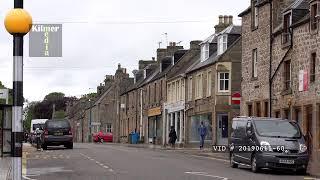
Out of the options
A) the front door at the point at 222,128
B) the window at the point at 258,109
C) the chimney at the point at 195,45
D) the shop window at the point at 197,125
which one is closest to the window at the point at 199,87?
the shop window at the point at 197,125

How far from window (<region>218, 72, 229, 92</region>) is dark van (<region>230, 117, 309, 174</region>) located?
24100 millimetres

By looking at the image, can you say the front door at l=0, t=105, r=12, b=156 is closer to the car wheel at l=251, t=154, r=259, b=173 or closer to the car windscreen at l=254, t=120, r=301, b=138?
the car wheel at l=251, t=154, r=259, b=173

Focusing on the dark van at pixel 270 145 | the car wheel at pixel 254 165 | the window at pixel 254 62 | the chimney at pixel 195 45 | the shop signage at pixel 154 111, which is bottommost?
the car wheel at pixel 254 165

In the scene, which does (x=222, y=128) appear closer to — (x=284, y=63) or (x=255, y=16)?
(x=255, y=16)

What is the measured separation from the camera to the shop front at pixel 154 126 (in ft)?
213

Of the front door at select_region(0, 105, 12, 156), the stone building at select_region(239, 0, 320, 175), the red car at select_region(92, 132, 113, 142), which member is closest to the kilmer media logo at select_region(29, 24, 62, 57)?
the front door at select_region(0, 105, 12, 156)

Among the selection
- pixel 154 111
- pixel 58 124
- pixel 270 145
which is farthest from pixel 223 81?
pixel 270 145

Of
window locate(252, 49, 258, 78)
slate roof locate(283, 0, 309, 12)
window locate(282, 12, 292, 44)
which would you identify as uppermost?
slate roof locate(283, 0, 309, 12)

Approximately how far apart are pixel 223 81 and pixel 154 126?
19645 mm

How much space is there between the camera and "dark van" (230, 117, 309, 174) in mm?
22297

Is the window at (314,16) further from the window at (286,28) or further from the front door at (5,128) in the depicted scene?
the front door at (5,128)

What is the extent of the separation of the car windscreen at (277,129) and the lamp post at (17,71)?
48.6ft

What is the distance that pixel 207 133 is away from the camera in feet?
163

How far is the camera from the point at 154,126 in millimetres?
67312
